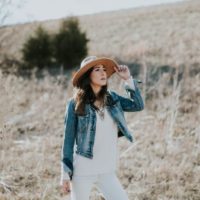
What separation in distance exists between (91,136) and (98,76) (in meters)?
0.42

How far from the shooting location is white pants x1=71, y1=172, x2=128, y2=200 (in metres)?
3.45

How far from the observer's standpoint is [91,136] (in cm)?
346

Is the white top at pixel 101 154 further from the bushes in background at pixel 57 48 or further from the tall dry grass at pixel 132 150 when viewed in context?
the bushes in background at pixel 57 48

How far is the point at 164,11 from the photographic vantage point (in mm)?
32469

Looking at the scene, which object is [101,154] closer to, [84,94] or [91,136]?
[91,136]

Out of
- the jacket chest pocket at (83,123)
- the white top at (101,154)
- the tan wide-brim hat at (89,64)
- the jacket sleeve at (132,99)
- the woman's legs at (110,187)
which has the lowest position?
the woman's legs at (110,187)

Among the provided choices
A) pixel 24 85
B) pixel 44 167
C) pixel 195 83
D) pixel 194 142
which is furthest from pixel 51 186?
pixel 24 85

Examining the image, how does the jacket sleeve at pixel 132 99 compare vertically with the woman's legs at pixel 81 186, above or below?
above

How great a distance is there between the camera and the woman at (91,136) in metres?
3.45

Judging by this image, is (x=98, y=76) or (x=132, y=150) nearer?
(x=98, y=76)

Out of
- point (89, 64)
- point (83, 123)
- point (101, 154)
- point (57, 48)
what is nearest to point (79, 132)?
point (83, 123)

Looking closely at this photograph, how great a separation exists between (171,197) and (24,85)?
975 cm

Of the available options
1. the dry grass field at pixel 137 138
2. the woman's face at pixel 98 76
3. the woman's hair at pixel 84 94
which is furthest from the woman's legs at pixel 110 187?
the dry grass field at pixel 137 138

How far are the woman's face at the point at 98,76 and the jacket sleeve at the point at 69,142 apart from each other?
A: 0.23 m
